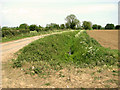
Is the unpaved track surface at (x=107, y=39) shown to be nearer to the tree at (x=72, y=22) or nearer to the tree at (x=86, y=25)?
the tree at (x=72, y=22)

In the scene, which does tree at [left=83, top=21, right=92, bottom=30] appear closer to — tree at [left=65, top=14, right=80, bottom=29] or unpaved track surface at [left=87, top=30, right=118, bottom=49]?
tree at [left=65, top=14, right=80, bottom=29]

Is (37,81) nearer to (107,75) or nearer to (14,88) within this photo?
(14,88)

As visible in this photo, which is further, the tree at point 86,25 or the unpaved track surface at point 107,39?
the tree at point 86,25

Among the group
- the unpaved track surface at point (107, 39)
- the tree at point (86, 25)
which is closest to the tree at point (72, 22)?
the tree at point (86, 25)

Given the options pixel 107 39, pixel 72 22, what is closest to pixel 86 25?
pixel 72 22

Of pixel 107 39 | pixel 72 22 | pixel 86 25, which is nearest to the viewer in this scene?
pixel 107 39

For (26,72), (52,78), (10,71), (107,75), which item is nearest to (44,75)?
(52,78)

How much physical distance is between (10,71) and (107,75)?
17.7 feet

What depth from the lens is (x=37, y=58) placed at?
9.76 meters

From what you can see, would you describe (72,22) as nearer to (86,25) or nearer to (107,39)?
(86,25)

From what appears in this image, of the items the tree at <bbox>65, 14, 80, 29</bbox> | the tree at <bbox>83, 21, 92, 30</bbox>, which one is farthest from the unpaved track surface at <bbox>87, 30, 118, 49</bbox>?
the tree at <bbox>83, 21, 92, 30</bbox>

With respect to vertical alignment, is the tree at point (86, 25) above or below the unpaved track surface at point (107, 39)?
above

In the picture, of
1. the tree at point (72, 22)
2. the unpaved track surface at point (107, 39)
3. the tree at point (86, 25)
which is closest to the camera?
the unpaved track surface at point (107, 39)

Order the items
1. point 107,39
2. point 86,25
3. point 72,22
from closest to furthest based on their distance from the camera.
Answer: point 107,39 < point 72,22 < point 86,25
